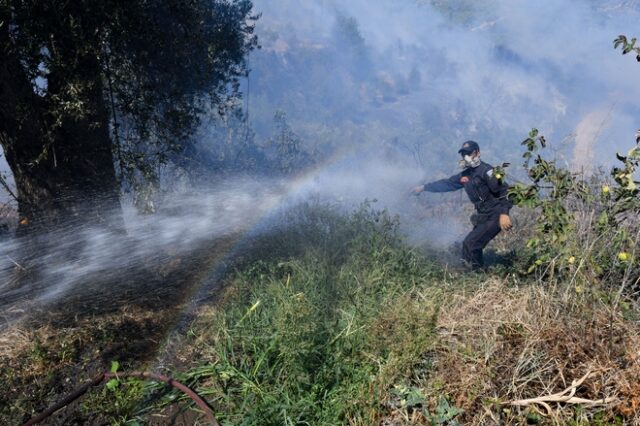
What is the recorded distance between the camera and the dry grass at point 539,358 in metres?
2.87

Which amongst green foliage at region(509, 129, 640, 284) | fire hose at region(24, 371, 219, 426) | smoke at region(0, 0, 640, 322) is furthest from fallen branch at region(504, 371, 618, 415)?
smoke at region(0, 0, 640, 322)

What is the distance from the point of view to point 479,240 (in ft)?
20.3

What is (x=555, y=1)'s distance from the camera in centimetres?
2975

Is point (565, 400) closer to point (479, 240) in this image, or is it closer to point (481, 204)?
point (479, 240)

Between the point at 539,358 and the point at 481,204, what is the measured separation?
12.0ft

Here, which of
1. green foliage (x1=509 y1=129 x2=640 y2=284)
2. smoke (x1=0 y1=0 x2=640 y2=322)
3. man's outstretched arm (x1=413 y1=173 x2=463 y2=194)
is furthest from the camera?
smoke (x1=0 y1=0 x2=640 y2=322)

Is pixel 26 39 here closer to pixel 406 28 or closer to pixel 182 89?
pixel 182 89

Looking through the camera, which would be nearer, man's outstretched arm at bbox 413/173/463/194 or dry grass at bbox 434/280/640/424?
dry grass at bbox 434/280/640/424

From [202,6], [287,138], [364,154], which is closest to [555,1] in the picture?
[364,154]

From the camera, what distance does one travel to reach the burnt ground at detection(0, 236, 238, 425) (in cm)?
346

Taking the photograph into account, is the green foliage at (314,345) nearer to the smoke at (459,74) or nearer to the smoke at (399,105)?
the smoke at (399,105)

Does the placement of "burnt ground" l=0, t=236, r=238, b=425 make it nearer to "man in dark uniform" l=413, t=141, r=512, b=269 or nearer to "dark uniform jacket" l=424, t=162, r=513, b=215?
"man in dark uniform" l=413, t=141, r=512, b=269

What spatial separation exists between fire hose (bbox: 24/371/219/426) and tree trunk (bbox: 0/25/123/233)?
265 centimetres

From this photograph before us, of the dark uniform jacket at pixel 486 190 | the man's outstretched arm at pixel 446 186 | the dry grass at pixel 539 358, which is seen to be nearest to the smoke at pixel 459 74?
the man's outstretched arm at pixel 446 186
